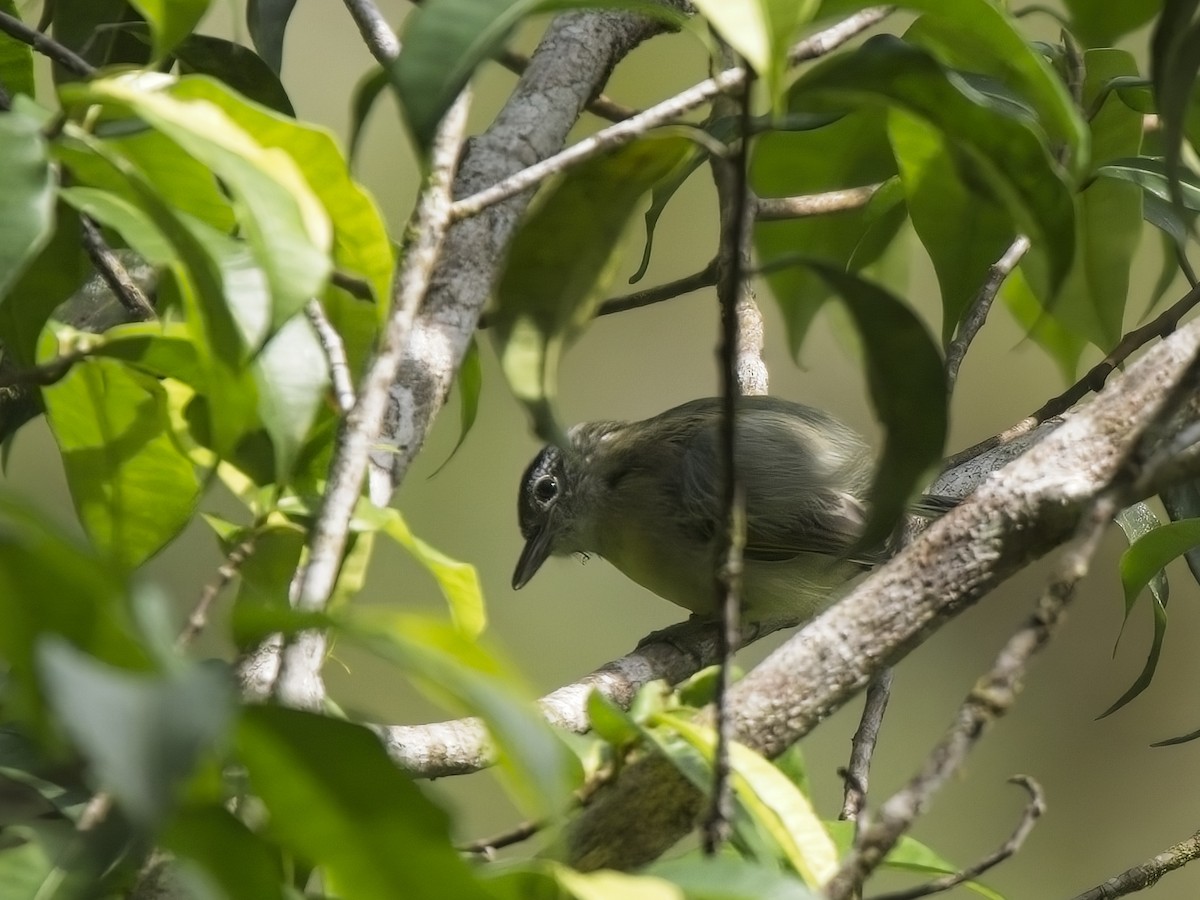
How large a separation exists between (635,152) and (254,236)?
0.33 metres

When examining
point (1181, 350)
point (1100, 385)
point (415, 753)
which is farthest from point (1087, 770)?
point (1181, 350)

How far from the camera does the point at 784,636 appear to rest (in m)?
4.38

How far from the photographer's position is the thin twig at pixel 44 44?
3.90 feet

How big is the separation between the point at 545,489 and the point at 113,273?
89.0 inches

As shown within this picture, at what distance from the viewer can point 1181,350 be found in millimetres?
1073

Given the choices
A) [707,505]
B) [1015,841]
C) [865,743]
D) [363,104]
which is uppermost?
[363,104]

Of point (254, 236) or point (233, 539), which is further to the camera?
point (233, 539)

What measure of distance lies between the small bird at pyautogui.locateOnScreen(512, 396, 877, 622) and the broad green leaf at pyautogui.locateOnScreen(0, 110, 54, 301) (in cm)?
237

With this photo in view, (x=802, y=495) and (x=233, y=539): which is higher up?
(x=233, y=539)

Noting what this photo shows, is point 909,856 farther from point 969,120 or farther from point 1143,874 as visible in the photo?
point 1143,874

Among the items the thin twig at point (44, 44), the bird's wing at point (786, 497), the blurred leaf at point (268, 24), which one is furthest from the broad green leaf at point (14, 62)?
the bird's wing at point (786, 497)

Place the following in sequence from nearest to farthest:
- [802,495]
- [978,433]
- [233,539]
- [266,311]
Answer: [266,311]
[233,539]
[802,495]
[978,433]

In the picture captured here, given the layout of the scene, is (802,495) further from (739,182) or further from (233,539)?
(739,182)

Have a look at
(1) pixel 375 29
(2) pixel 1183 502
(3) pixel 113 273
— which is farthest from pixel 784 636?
(3) pixel 113 273
